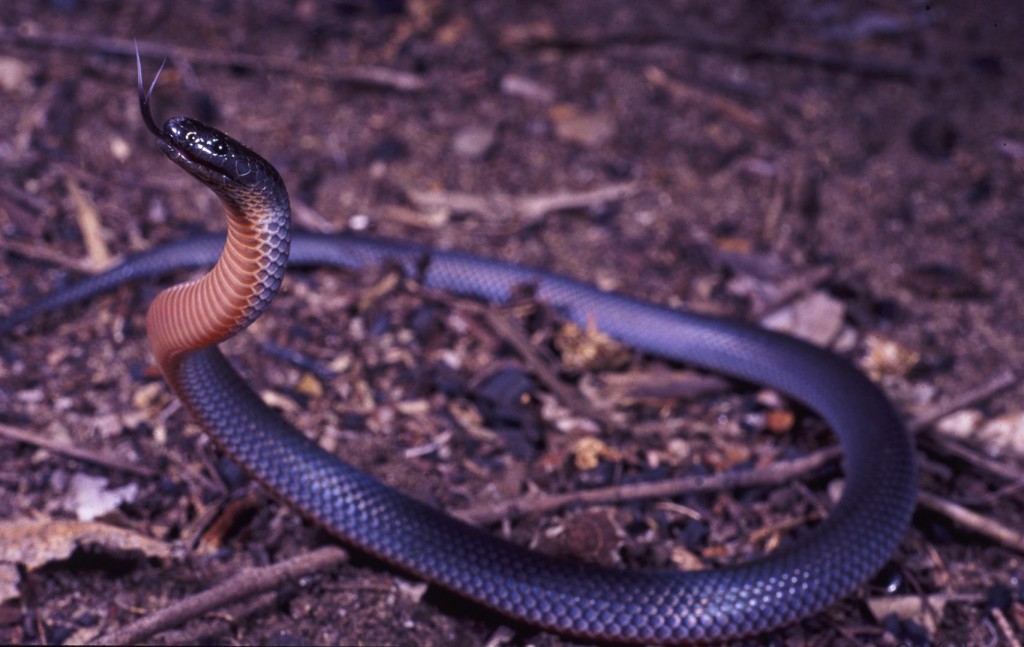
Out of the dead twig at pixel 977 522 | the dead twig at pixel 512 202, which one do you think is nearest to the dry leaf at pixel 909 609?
the dead twig at pixel 977 522

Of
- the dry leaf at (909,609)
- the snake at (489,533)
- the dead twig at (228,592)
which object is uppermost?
the snake at (489,533)

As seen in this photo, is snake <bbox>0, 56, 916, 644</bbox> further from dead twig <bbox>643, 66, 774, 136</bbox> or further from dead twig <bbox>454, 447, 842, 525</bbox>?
dead twig <bbox>643, 66, 774, 136</bbox>

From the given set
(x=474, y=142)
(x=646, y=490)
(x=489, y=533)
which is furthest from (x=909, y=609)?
(x=474, y=142)

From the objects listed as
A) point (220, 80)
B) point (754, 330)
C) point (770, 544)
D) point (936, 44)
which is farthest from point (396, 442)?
point (936, 44)

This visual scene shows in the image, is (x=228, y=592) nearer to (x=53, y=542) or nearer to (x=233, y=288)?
(x=53, y=542)

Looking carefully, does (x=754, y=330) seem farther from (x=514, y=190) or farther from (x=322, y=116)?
(x=322, y=116)

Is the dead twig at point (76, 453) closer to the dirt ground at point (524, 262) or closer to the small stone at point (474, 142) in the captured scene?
the dirt ground at point (524, 262)
